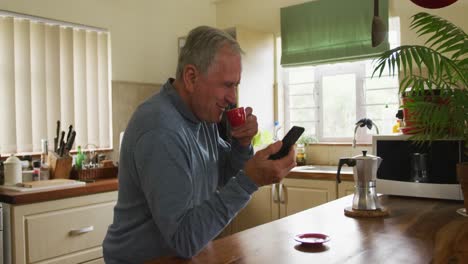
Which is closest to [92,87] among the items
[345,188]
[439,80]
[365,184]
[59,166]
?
[59,166]

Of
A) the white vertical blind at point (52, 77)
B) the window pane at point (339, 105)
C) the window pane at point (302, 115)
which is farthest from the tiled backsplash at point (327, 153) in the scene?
the white vertical blind at point (52, 77)

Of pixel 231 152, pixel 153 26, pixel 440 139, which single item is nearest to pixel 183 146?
pixel 231 152

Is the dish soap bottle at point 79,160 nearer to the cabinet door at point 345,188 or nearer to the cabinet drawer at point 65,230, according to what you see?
the cabinet drawer at point 65,230

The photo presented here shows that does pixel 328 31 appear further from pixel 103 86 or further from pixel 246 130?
pixel 246 130

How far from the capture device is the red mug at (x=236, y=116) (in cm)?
136

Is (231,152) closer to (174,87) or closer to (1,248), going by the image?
(174,87)

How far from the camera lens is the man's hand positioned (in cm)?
142

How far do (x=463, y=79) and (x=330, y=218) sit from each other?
743 mm

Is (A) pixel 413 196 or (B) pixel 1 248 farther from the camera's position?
(B) pixel 1 248

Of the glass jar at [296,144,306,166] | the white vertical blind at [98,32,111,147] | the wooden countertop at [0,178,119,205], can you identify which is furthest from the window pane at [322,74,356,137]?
the wooden countertop at [0,178,119,205]

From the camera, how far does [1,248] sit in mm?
2301

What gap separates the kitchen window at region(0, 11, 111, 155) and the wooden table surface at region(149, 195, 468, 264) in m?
2.14

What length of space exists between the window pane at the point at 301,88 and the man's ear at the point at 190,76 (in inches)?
112

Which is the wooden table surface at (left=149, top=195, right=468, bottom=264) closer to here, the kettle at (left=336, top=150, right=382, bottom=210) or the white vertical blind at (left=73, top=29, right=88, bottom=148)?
the kettle at (left=336, top=150, right=382, bottom=210)
